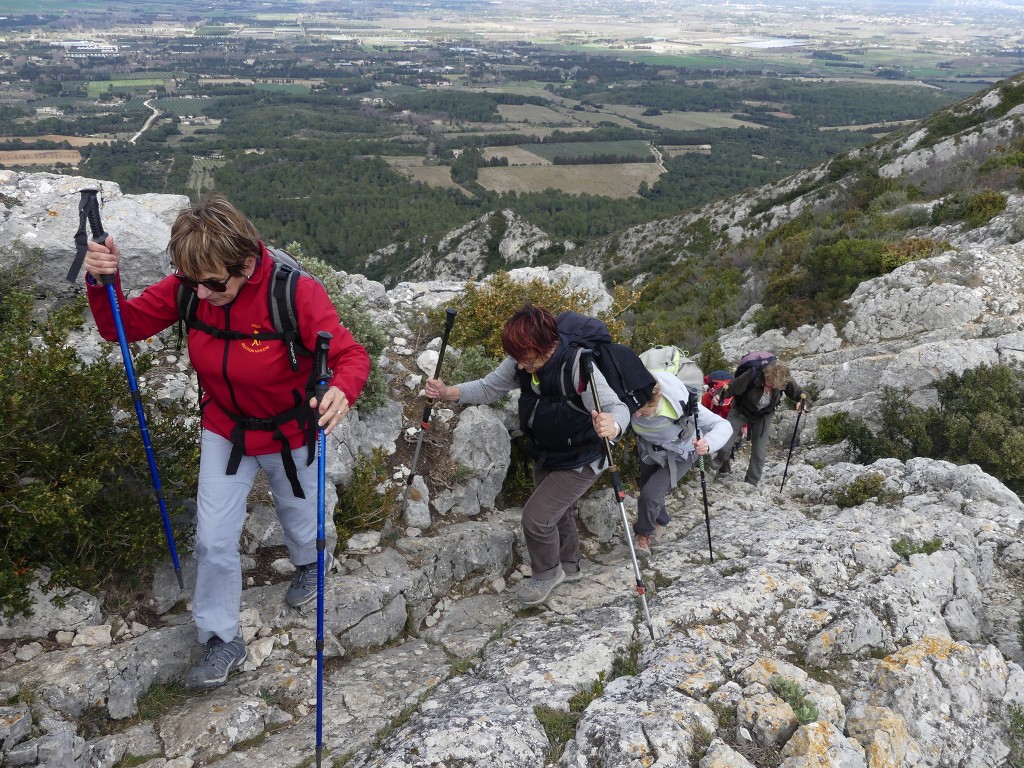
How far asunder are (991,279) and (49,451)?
16337mm

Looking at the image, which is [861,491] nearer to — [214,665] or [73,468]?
[214,665]

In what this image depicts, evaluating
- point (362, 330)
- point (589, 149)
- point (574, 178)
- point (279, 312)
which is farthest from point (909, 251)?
point (589, 149)

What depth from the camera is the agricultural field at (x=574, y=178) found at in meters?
97.1

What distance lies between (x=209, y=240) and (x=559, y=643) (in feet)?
11.8

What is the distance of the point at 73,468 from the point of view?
416cm

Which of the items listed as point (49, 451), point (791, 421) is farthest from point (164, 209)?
point (791, 421)

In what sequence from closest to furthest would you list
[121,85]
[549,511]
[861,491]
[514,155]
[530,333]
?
[530,333] < [549,511] < [861,491] < [514,155] < [121,85]

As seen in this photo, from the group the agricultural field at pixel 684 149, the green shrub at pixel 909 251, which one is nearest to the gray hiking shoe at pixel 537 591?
the green shrub at pixel 909 251

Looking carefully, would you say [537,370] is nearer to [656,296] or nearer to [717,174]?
[656,296]

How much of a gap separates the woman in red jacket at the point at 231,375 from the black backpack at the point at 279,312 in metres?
0.02

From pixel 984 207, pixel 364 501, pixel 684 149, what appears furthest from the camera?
pixel 684 149

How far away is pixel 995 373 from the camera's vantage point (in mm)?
10422

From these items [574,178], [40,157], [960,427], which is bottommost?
[574,178]

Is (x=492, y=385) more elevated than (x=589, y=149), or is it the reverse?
(x=492, y=385)
